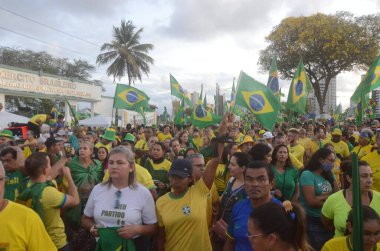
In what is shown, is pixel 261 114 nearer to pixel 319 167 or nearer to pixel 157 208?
pixel 319 167

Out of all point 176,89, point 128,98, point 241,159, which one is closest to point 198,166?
point 241,159

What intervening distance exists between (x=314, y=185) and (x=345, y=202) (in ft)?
2.90

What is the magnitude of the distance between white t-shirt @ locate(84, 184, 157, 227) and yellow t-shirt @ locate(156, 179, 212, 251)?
129 millimetres

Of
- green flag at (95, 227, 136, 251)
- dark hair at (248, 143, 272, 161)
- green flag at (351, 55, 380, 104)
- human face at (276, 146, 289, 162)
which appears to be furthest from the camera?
green flag at (351, 55, 380, 104)

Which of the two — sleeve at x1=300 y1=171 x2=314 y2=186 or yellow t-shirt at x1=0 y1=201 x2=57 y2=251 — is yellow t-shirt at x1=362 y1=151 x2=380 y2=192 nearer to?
sleeve at x1=300 y1=171 x2=314 y2=186

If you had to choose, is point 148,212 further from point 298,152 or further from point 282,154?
point 298,152

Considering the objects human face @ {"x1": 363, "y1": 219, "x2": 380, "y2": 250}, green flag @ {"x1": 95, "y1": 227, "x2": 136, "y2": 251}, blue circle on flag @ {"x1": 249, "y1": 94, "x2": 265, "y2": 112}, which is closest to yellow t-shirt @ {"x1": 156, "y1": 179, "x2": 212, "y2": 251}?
green flag @ {"x1": 95, "y1": 227, "x2": 136, "y2": 251}

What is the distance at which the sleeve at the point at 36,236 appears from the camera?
7.86 feet

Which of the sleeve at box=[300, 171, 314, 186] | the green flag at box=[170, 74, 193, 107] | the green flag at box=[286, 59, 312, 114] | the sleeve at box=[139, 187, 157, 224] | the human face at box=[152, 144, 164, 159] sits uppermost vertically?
the green flag at box=[170, 74, 193, 107]

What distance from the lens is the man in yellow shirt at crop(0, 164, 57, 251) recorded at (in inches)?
92.8

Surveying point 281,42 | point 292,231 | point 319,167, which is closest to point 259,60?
point 281,42

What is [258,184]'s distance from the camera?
3047 mm

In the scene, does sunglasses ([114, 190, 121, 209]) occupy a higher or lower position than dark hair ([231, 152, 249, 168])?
lower

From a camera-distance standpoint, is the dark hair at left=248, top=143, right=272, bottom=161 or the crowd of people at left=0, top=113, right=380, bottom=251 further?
the dark hair at left=248, top=143, right=272, bottom=161
